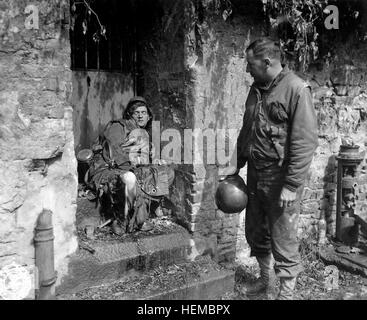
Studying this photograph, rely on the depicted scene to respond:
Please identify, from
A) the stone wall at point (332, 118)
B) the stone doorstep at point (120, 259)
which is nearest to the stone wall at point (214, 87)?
the stone doorstep at point (120, 259)

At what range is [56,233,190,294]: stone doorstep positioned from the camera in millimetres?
3971

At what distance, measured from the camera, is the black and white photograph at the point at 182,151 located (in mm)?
3609

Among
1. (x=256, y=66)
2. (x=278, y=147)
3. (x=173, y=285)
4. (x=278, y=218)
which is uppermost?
(x=256, y=66)

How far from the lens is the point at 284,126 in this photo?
3.54 meters

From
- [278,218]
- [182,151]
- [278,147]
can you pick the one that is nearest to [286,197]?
[278,218]

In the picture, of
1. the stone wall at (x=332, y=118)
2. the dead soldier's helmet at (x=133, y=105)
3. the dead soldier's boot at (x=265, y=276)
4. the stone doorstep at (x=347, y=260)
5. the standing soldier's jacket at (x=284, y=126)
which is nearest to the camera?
the standing soldier's jacket at (x=284, y=126)

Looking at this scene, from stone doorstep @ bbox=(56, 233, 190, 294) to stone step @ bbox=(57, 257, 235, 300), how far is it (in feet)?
0.21

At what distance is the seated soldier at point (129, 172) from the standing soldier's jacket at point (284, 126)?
1.29m

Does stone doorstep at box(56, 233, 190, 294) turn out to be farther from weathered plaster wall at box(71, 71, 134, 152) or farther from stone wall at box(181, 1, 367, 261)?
weathered plaster wall at box(71, 71, 134, 152)

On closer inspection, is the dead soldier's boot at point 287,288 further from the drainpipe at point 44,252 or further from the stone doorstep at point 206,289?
the drainpipe at point 44,252

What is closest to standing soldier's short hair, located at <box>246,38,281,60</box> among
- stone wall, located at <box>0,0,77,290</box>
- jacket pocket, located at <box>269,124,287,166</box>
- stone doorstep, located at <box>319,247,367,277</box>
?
jacket pocket, located at <box>269,124,287,166</box>

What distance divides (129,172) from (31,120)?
3.83ft

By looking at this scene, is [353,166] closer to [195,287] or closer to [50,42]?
[195,287]

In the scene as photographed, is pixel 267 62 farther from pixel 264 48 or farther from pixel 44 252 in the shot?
pixel 44 252
